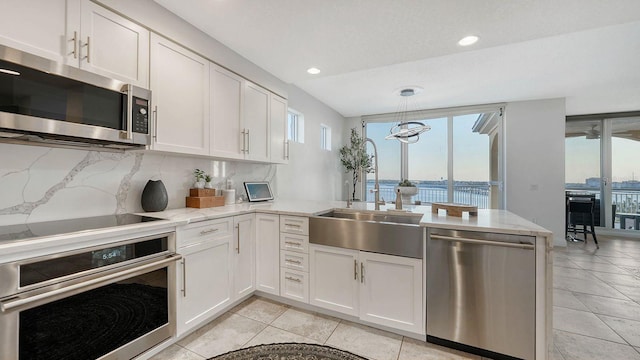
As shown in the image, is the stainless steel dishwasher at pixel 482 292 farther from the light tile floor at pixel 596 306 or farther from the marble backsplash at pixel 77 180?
the marble backsplash at pixel 77 180

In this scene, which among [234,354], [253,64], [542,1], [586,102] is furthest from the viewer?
[586,102]

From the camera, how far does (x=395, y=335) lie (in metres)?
2.03

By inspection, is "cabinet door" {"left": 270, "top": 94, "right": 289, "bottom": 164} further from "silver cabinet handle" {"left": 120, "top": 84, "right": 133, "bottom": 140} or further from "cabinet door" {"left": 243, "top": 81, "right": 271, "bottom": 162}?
"silver cabinet handle" {"left": 120, "top": 84, "right": 133, "bottom": 140}

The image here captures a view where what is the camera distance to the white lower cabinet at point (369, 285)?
6.37 feet

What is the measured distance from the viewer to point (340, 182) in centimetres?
627

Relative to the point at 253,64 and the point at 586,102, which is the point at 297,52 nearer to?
the point at 253,64

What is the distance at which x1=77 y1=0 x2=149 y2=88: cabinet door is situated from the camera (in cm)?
160

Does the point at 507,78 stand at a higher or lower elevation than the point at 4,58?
higher

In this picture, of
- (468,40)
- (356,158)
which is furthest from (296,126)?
(468,40)

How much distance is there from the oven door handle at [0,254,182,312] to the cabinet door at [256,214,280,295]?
93 cm

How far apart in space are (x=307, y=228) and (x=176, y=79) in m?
1.66

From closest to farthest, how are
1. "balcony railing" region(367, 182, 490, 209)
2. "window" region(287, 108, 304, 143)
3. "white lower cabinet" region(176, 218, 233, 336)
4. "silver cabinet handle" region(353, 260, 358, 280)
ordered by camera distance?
1. "white lower cabinet" region(176, 218, 233, 336)
2. "silver cabinet handle" region(353, 260, 358, 280)
3. "window" region(287, 108, 304, 143)
4. "balcony railing" region(367, 182, 490, 209)

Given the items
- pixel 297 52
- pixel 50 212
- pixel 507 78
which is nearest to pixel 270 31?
pixel 297 52

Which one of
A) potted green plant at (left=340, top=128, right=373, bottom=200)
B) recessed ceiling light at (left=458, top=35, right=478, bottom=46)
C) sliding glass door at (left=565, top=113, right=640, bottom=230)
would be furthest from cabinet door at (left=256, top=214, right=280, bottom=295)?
sliding glass door at (left=565, top=113, right=640, bottom=230)
